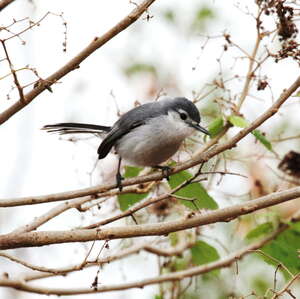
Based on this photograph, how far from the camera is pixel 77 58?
8.00ft

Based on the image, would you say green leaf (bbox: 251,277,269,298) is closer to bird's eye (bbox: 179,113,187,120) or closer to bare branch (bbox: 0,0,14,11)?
bird's eye (bbox: 179,113,187,120)

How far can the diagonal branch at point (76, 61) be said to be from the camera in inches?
96.0

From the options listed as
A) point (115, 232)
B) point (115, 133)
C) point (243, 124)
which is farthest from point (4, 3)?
point (115, 133)

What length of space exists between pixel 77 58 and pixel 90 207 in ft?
3.63

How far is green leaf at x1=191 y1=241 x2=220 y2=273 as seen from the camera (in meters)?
3.53

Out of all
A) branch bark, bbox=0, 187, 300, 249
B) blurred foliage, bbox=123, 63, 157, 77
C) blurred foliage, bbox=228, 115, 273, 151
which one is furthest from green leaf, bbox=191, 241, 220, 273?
blurred foliage, bbox=123, 63, 157, 77

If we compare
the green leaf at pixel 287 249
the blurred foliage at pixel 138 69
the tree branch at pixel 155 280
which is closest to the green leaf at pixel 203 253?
the tree branch at pixel 155 280

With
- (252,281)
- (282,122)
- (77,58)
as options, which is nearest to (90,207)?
(77,58)

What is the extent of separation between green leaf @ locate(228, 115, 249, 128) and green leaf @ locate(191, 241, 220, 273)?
3.00 ft

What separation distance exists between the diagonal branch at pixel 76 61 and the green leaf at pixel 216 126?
35.8 inches

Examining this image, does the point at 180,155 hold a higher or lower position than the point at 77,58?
higher

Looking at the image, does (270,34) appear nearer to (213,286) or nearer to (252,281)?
(213,286)

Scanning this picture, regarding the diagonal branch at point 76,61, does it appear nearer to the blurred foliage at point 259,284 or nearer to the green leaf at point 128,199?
the green leaf at point 128,199

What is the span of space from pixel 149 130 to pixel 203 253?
1166mm
